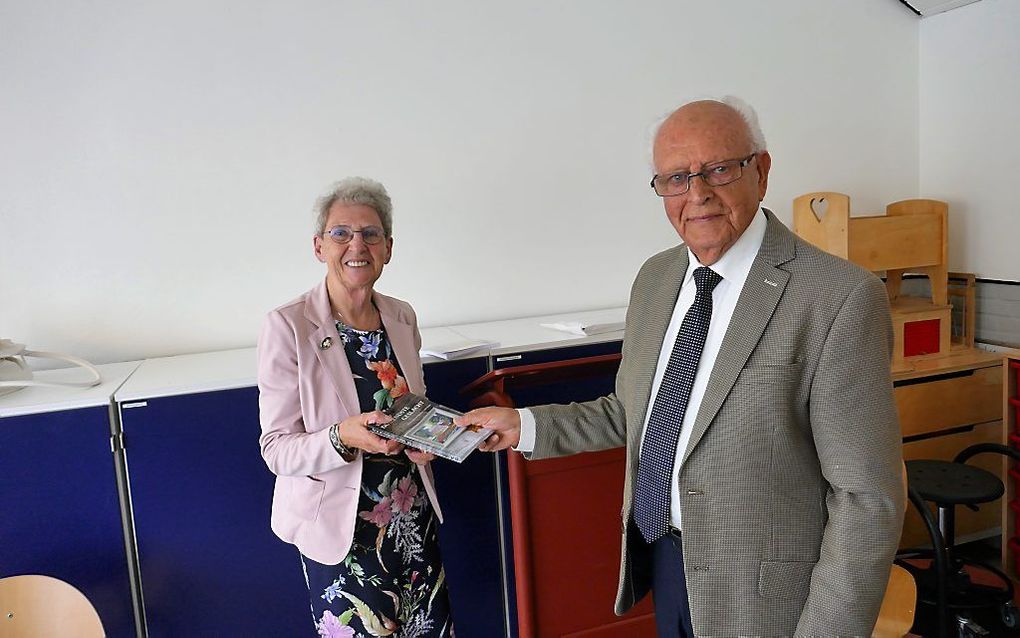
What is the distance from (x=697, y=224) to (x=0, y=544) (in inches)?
84.2

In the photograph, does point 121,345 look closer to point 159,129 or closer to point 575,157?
point 159,129

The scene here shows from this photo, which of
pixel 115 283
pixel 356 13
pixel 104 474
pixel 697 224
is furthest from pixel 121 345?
pixel 697 224

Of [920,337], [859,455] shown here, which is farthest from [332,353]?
[920,337]

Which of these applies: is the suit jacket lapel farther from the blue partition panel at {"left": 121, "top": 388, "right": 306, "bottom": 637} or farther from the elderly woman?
the blue partition panel at {"left": 121, "top": 388, "right": 306, "bottom": 637}

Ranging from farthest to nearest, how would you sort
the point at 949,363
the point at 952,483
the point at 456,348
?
the point at 949,363
the point at 952,483
the point at 456,348

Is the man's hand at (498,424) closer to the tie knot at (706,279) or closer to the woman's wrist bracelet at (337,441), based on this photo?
the woman's wrist bracelet at (337,441)

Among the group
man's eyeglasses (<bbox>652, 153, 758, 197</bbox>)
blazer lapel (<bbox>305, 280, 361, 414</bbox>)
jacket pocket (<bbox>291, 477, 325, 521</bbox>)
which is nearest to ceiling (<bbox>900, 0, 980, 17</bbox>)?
man's eyeglasses (<bbox>652, 153, 758, 197</bbox>)

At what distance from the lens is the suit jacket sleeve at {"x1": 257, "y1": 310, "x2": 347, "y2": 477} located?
6.25ft

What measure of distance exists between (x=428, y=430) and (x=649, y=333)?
0.58 m

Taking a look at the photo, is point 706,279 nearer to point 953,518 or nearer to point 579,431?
point 579,431

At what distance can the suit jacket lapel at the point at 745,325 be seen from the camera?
149 cm

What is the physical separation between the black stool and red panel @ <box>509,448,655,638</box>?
106 centimetres

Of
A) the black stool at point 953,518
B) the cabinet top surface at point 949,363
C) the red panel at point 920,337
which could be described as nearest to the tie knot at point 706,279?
the black stool at point 953,518

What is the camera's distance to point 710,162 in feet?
5.07
